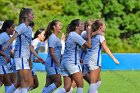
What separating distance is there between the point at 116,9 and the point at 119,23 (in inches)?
45.5

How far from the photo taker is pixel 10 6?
43469 millimetres

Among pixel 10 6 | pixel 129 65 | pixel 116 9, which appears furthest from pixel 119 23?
pixel 129 65

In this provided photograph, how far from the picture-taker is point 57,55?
12.6 m

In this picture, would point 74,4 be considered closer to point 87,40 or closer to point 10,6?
point 10,6

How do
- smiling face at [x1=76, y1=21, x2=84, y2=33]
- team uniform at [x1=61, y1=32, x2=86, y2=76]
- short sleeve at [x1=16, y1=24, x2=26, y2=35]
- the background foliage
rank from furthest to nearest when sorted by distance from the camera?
the background foliage → smiling face at [x1=76, y1=21, x2=84, y2=33] → team uniform at [x1=61, y1=32, x2=86, y2=76] → short sleeve at [x1=16, y1=24, x2=26, y2=35]

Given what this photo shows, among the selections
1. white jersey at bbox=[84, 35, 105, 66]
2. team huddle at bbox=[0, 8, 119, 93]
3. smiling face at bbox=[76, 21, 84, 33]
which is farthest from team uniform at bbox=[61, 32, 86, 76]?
white jersey at bbox=[84, 35, 105, 66]

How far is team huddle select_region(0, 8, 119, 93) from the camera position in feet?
38.0

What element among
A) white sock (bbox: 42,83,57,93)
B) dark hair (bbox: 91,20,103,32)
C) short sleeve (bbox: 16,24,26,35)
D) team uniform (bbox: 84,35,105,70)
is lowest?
white sock (bbox: 42,83,57,93)

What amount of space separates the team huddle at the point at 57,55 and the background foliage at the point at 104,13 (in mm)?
30597

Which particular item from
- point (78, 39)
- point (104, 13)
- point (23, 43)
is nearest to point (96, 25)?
point (78, 39)

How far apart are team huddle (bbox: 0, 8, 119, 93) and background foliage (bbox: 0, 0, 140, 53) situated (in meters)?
30.6

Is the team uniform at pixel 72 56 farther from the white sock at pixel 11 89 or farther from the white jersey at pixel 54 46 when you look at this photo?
the white sock at pixel 11 89

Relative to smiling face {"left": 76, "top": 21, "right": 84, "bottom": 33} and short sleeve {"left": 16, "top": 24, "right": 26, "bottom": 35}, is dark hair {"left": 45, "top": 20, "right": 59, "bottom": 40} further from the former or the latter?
short sleeve {"left": 16, "top": 24, "right": 26, "bottom": 35}

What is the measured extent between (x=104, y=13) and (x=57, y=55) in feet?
107
